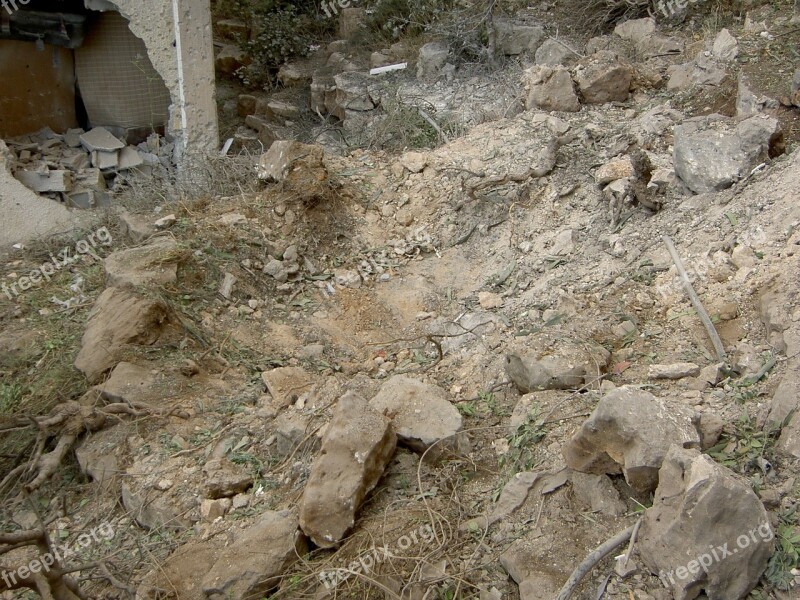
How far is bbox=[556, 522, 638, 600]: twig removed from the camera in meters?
2.49

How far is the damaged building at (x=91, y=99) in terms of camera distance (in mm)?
6133

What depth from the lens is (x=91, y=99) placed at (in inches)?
274

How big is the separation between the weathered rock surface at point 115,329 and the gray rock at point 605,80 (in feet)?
12.2

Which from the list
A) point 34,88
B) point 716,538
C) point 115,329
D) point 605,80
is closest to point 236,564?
point 716,538

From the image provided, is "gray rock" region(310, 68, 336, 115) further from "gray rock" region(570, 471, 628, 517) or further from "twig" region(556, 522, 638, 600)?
"twig" region(556, 522, 638, 600)

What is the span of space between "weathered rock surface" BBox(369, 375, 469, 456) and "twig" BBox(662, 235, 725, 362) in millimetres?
1243

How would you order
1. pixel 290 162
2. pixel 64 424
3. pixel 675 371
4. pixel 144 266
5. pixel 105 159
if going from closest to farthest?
1. pixel 675 371
2. pixel 64 424
3. pixel 144 266
4. pixel 290 162
5. pixel 105 159

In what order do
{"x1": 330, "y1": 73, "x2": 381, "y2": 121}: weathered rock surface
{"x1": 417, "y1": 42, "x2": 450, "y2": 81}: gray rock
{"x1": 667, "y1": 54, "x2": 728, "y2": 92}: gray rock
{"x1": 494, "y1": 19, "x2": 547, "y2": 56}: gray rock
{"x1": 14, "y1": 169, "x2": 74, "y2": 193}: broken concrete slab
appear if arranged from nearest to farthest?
{"x1": 667, "y1": 54, "x2": 728, "y2": 92}: gray rock < {"x1": 14, "y1": 169, "x2": 74, "y2": 193}: broken concrete slab < {"x1": 494, "y1": 19, "x2": 547, "y2": 56}: gray rock < {"x1": 417, "y1": 42, "x2": 450, "y2": 81}: gray rock < {"x1": 330, "y1": 73, "x2": 381, "y2": 121}: weathered rock surface

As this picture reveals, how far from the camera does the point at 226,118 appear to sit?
8.87m

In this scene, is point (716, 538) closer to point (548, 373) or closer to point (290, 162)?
point (548, 373)

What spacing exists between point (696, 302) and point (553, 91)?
2.78 meters

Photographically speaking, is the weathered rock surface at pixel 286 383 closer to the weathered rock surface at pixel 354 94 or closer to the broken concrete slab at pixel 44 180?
the broken concrete slab at pixel 44 180

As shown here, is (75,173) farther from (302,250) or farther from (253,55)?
(253,55)

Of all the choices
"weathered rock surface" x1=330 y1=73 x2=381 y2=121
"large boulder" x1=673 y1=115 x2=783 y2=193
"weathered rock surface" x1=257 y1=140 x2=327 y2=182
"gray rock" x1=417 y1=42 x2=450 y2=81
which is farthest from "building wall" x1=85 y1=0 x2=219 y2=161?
"large boulder" x1=673 y1=115 x2=783 y2=193
